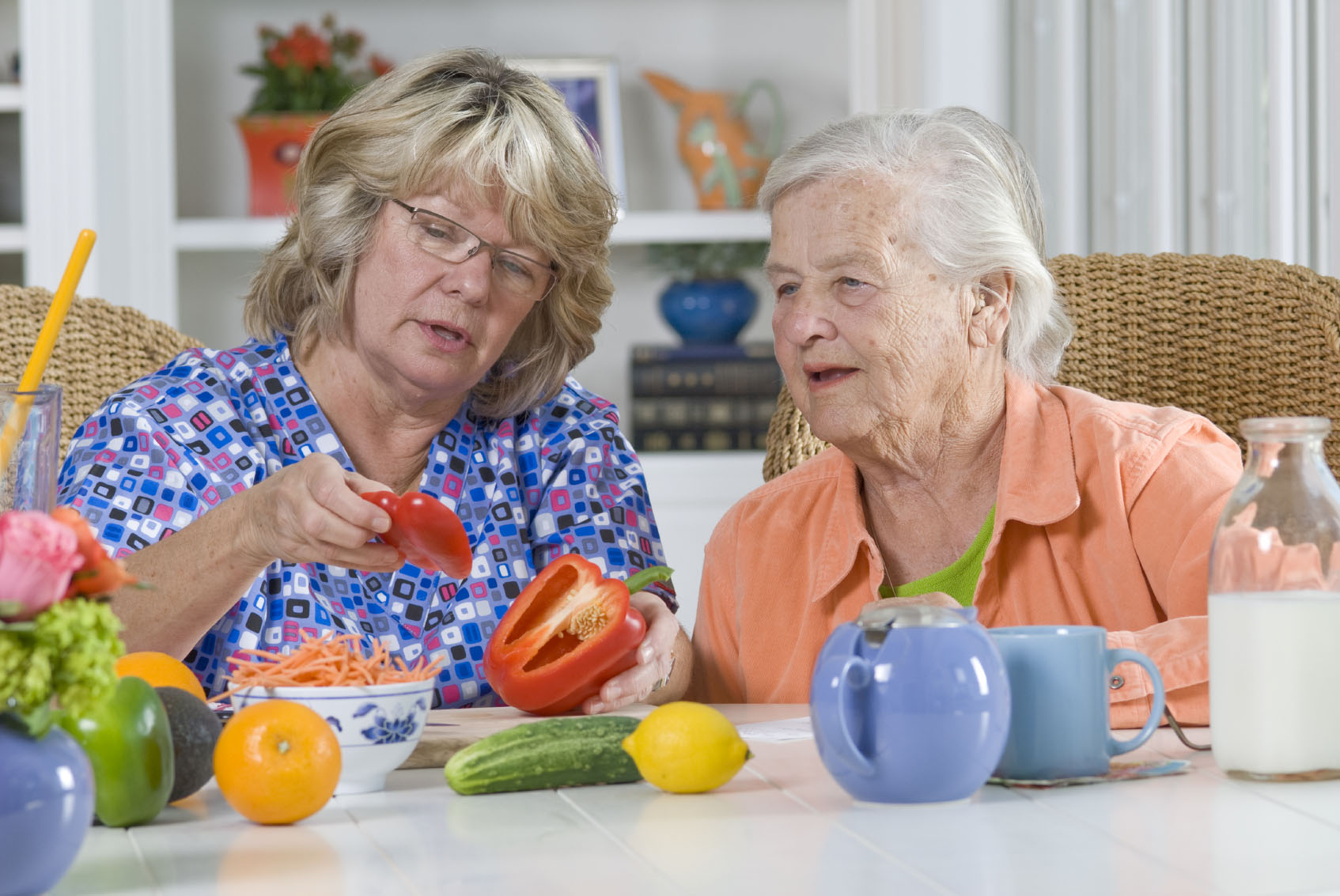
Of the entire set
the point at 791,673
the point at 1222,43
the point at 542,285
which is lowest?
the point at 791,673

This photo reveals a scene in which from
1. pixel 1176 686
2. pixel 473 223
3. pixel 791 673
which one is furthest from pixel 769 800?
pixel 473 223

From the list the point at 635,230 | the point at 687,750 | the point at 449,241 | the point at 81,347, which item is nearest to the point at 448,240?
the point at 449,241

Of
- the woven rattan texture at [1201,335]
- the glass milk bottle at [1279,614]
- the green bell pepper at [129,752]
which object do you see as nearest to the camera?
the green bell pepper at [129,752]

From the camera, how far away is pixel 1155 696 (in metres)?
1.05

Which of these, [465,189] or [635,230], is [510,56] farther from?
[465,189]

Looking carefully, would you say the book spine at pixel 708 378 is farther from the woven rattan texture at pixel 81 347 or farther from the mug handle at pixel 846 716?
the mug handle at pixel 846 716

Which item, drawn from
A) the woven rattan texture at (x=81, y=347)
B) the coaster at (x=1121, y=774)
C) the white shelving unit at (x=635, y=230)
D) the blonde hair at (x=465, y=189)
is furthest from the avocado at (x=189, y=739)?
the white shelving unit at (x=635, y=230)

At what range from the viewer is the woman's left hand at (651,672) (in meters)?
1.38

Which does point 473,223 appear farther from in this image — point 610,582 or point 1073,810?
point 1073,810

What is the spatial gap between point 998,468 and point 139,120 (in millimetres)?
2422

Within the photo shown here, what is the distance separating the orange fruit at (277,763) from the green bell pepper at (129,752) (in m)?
0.04

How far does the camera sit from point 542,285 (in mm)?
1852

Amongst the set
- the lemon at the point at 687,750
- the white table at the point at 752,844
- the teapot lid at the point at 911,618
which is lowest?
the white table at the point at 752,844

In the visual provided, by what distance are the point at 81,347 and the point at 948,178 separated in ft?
3.90
